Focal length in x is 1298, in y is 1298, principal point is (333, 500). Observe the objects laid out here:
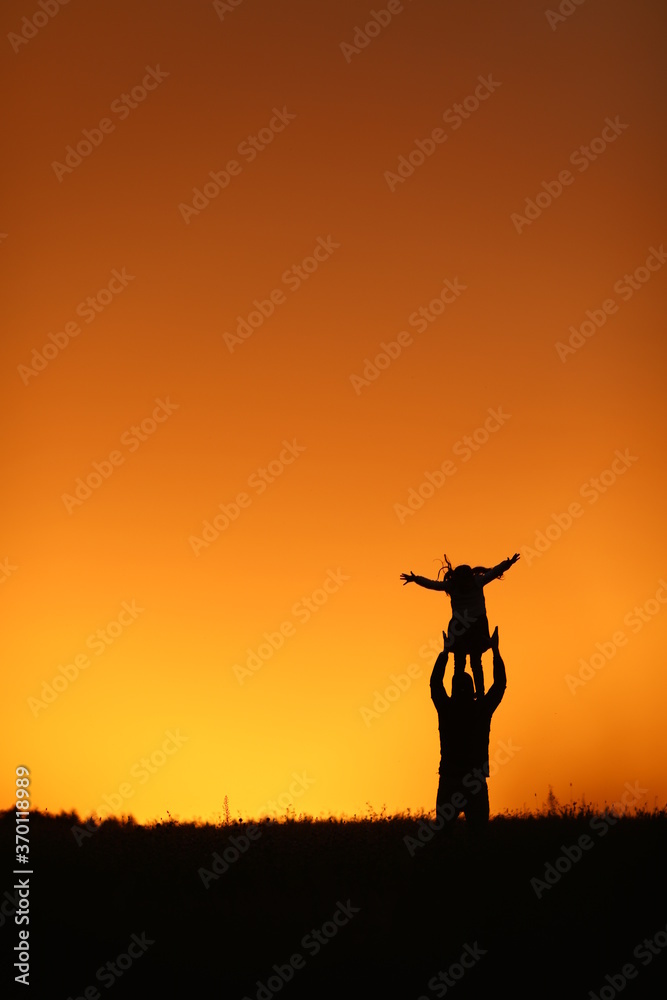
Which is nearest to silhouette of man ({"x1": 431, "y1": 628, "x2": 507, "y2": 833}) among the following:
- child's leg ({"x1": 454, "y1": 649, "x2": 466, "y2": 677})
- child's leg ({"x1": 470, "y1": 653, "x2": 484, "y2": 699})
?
child's leg ({"x1": 454, "y1": 649, "x2": 466, "y2": 677})

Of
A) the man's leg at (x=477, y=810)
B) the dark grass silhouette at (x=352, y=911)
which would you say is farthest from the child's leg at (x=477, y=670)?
the dark grass silhouette at (x=352, y=911)

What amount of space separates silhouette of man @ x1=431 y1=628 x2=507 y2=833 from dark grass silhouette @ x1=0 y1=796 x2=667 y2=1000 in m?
0.47

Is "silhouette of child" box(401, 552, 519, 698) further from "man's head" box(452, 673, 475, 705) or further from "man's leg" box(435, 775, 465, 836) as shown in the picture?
"man's leg" box(435, 775, 465, 836)

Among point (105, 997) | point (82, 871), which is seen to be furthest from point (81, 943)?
point (82, 871)

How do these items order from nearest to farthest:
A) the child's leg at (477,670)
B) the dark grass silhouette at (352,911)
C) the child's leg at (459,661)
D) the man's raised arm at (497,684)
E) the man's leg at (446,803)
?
→ the dark grass silhouette at (352,911)
the man's leg at (446,803)
the man's raised arm at (497,684)
the child's leg at (459,661)
the child's leg at (477,670)

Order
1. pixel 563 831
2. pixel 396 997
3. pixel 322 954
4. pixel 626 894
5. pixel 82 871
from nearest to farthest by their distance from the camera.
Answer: pixel 396 997 → pixel 322 954 → pixel 626 894 → pixel 82 871 → pixel 563 831

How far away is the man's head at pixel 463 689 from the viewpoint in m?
20.4

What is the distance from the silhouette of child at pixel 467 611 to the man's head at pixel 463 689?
68 mm

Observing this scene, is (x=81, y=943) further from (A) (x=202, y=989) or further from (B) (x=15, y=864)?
(B) (x=15, y=864)

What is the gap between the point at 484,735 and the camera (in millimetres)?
20422

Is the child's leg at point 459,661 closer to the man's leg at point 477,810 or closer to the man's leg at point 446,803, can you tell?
the man's leg at point 446,803

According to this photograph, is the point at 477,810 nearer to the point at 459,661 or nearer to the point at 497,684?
the point at 497,684

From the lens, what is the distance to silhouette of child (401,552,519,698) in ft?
68.2

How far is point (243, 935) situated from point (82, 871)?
375 cm
